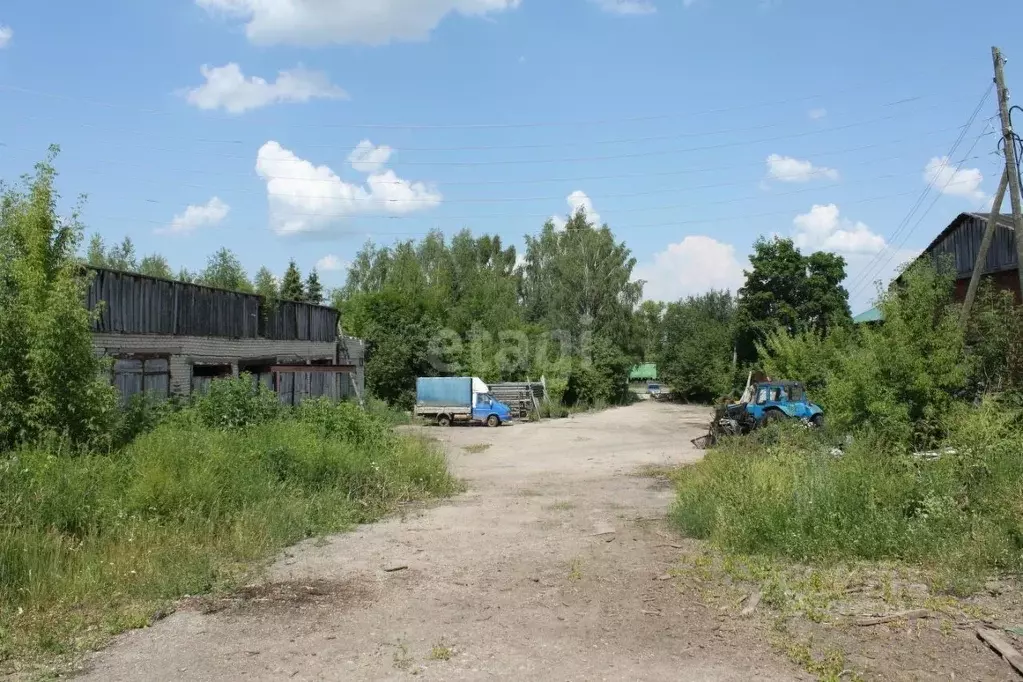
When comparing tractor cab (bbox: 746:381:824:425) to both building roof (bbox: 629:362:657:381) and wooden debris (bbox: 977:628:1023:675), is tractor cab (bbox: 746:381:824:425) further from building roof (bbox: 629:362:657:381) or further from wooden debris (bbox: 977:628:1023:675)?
building roof (bbox: 629:362:657:381)

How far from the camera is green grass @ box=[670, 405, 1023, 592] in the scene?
7.85 m

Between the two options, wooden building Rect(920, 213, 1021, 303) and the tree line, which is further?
the tree line

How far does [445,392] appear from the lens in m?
34.3

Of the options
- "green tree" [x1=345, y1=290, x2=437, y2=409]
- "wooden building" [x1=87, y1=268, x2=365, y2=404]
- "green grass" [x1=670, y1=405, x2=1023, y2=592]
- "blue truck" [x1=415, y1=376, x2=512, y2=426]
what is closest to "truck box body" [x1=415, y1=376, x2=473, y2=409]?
"blue truck" [x1=415, y1=376, x2=512, y2=426]

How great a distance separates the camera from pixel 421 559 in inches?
358

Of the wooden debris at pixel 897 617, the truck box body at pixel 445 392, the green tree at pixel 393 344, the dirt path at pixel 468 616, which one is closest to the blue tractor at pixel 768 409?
the dirt path at pixel 468 616

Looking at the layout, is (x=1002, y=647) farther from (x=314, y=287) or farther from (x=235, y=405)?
(x=314, y=287)

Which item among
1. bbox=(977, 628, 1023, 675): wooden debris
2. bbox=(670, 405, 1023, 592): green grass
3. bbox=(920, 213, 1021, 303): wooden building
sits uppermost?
bbox=(920, 213, 1021, 303): wooden building

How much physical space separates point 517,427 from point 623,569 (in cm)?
2503

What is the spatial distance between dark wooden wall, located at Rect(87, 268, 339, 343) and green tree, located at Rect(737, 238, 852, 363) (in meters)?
34.3

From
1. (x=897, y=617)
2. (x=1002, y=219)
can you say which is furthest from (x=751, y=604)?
(x=1002, y=219)

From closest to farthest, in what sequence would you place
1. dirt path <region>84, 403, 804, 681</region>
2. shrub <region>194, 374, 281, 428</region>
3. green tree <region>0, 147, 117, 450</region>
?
dirt path <region>84, 403, 804, 681</region>
green tree <region>0, 147, 117, 450</region>
shrub <region>194, 374, 281, 428</region>

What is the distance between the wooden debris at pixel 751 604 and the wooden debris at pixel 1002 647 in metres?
1.71

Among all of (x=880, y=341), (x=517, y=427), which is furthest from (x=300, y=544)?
(x=517, y=427)
